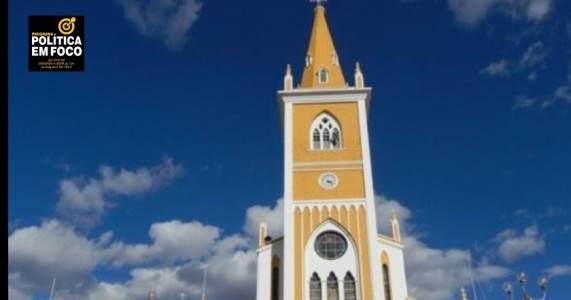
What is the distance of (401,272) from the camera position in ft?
84.6

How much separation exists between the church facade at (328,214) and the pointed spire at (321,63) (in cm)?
42

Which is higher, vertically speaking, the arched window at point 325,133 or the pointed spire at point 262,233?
the arched window at point 325,133

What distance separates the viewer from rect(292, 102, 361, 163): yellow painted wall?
27469 millimetres

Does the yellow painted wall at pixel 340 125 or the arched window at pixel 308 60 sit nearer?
A: the yellow painted wall at pixel 340 125

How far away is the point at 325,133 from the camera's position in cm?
2855

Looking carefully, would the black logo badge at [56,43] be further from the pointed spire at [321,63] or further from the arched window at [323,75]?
the arched window at [323,75]

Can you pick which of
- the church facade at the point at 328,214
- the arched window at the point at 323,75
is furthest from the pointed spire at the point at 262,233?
the arched window at the point at 323,75

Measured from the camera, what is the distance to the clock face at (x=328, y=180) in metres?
26.5

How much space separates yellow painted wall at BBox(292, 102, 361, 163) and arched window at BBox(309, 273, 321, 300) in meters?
6.19

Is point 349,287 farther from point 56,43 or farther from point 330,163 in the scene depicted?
point 56,43

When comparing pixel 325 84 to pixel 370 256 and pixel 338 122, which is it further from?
pixel 370 256

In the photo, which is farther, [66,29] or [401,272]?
[401,272]
